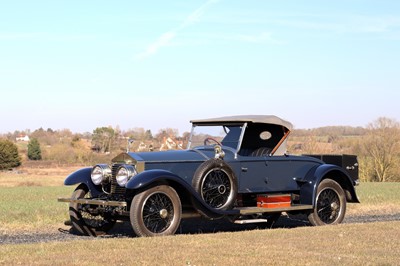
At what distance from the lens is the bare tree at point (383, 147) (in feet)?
172

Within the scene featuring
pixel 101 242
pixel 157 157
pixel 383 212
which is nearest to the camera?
pixel 101 242

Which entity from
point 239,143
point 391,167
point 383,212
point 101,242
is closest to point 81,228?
point 101,242

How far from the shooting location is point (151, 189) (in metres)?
10.3

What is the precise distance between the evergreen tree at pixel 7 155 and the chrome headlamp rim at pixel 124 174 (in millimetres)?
74754

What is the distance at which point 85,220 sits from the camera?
11.6 metres

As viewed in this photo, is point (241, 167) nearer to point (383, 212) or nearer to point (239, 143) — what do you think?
point (239, 143)

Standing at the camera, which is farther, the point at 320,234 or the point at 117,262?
the point at 320,234

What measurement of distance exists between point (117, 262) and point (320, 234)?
4105 millimetres

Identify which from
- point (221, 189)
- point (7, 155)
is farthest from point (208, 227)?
point (7, 155)

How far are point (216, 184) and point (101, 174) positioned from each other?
6.68ft

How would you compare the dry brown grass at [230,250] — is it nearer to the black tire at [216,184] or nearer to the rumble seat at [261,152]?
the black tire at [216,184]

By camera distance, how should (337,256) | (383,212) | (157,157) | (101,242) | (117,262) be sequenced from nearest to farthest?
(117,262), (337,256), (101,242), (157,157), (383,212)

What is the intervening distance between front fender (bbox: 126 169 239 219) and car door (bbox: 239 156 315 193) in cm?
93

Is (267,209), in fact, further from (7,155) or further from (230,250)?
(7,155)
